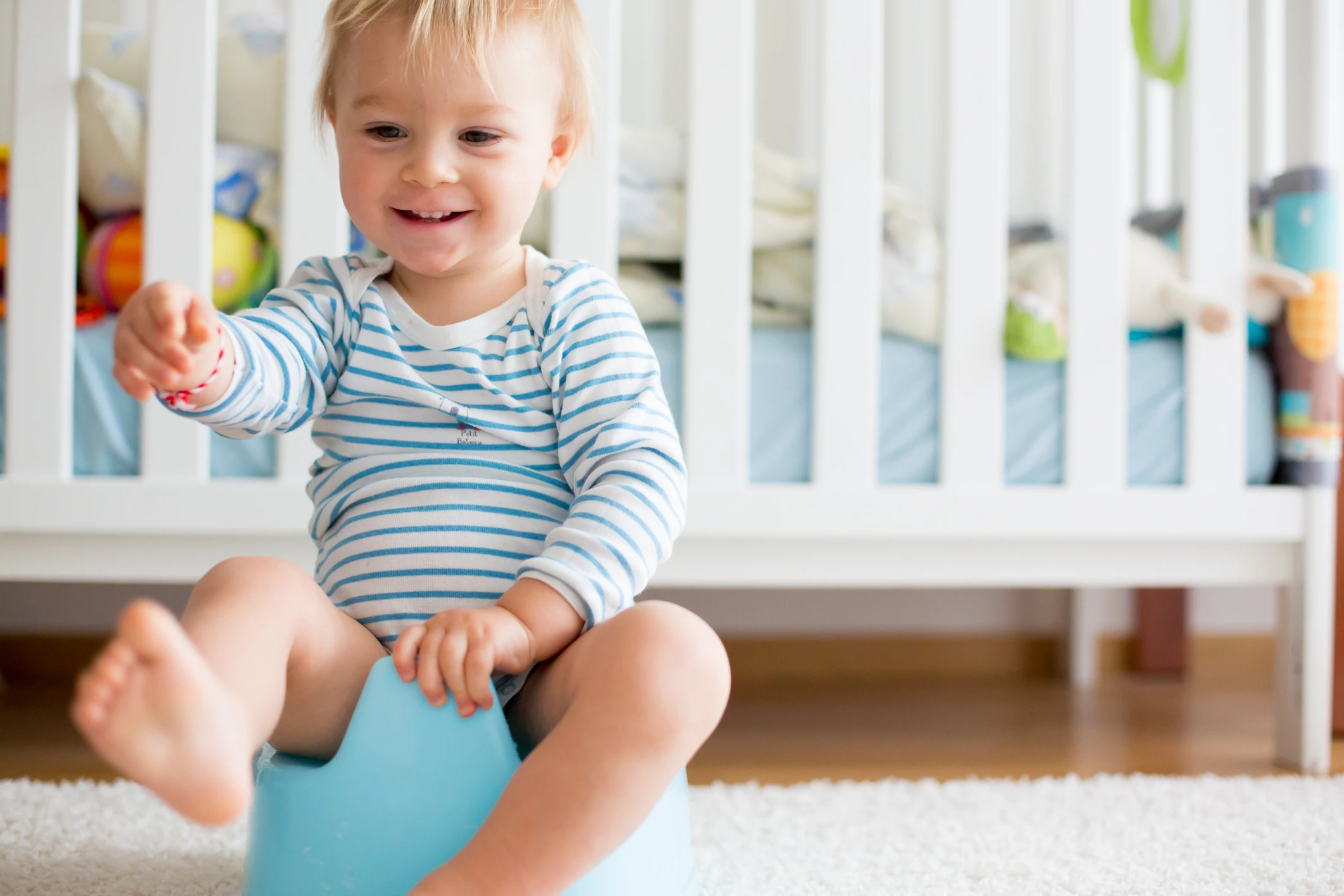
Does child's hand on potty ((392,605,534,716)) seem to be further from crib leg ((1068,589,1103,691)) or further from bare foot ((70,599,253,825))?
crib leg ((1068,589,1103,691))

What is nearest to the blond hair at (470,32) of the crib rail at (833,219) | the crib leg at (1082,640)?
the crib rail at (833,219)

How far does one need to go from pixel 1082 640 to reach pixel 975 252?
733mm

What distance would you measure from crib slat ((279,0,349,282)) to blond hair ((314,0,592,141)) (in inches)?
9.5

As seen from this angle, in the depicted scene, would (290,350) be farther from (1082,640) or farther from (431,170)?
(1082,640)

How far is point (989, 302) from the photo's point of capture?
3.32 feet

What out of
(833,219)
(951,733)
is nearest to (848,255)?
(833,219)

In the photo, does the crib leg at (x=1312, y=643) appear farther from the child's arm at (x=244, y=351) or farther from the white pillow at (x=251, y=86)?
the white pillow at (x=251, y=86)

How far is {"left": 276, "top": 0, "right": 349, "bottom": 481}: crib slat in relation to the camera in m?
0.96

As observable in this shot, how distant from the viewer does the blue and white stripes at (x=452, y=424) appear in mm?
632

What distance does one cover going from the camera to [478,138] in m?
0.65

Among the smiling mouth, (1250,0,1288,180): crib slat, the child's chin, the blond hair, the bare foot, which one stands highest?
(1250,0,1288,180): crib slat

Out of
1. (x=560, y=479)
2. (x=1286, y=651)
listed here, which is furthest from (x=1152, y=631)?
(x=560, y=479)

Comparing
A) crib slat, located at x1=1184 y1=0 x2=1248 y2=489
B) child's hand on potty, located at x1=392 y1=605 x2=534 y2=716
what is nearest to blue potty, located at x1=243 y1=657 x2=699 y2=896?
child's hand on potty, located at x1=392 y1=605 x2=534 y2=716

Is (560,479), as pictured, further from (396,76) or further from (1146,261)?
(1146,261)
